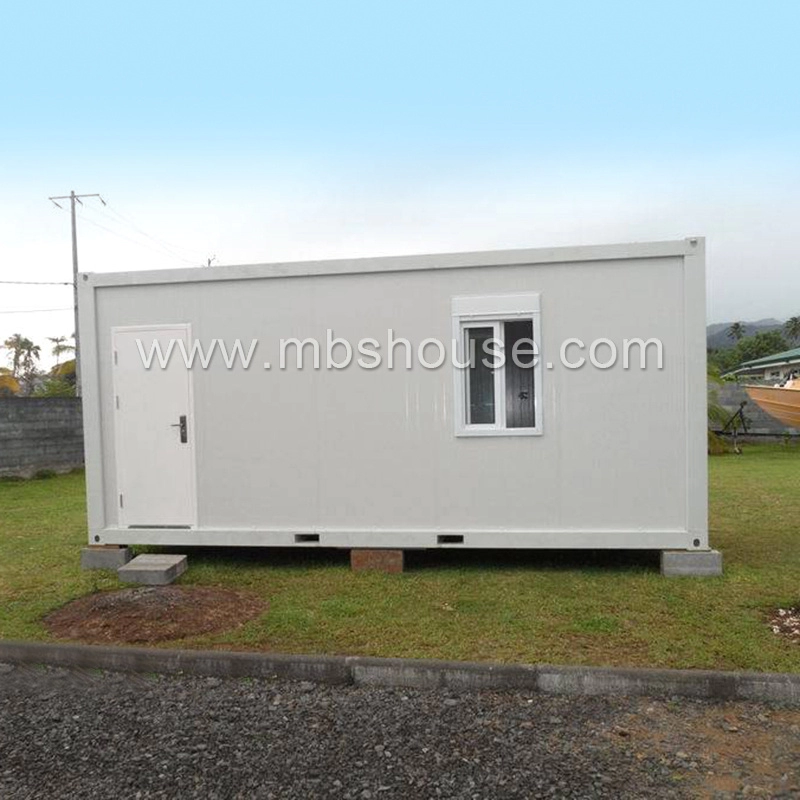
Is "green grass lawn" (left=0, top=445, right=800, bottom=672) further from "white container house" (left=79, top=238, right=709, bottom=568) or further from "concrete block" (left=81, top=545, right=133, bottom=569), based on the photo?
"white container house" (left=79, top=238, right=709, bottom=568)

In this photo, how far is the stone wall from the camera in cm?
1325

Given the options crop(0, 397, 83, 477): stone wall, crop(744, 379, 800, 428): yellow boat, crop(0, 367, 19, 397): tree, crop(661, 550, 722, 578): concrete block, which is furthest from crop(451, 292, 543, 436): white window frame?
crop(0, 367, 19, 397): tree

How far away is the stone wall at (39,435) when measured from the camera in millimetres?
13250

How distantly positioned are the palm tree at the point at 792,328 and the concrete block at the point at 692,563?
83126 millimetres

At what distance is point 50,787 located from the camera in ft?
9.48

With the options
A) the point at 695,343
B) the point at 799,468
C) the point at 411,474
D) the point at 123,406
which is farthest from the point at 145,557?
the point at 799,468

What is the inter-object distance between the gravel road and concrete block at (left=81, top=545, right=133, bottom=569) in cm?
251

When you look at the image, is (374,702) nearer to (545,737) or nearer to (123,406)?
(545,737)

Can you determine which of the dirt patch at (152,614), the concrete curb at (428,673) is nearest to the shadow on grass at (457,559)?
the dirt patch at (152,614)

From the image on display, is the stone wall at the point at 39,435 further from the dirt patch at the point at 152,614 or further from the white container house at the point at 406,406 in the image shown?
the dirt patch at the point at 152,614

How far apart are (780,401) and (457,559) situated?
48.4ft

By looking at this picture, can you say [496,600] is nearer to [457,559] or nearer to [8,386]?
[457,559]

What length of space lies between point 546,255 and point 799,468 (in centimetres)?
937

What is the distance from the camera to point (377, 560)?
612 cm
